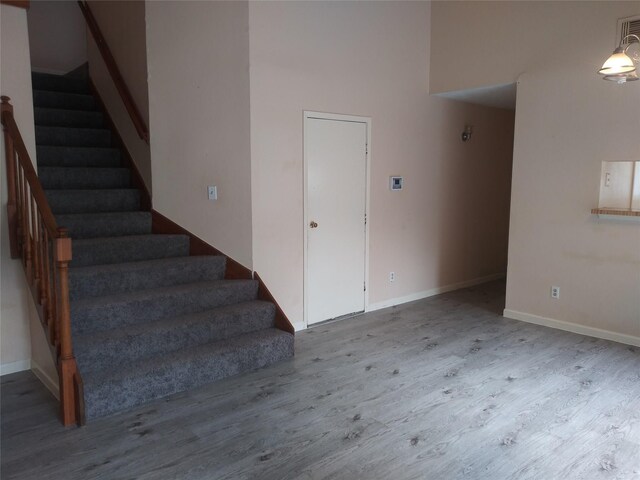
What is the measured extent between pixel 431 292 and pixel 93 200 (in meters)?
3.88

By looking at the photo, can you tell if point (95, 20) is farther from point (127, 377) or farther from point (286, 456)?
point (286, 456)

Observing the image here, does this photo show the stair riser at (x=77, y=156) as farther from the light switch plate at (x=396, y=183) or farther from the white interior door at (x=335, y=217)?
the light switch plate at (x=396, y=183)

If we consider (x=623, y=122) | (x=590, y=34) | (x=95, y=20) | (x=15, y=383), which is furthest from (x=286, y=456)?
(x=95, y=20)

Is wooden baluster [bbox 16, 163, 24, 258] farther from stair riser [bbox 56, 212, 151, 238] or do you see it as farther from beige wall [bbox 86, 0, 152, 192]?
beige wall [bbox 86, 0, 152, 192]

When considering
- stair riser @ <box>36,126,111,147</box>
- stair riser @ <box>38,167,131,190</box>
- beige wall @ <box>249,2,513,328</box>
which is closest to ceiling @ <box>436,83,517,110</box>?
beige wall @ <box>249,2,513,328</box>

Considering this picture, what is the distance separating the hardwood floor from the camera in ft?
7.78

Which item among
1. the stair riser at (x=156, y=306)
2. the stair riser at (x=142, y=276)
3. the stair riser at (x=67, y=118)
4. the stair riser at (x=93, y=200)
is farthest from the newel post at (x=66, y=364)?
the stair riser at (x=67, y=118)

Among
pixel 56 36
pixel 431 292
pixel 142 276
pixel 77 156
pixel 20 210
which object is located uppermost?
pixel 56 36

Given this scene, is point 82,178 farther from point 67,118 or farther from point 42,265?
point 42,265

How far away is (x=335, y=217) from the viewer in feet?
15.4

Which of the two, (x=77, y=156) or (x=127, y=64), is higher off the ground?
(x=127, y=64)

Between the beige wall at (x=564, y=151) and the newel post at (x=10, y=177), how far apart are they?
4.20 metres

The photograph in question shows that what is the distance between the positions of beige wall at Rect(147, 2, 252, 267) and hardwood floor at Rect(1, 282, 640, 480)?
138 cm

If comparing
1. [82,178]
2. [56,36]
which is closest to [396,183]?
A: [82,178]
